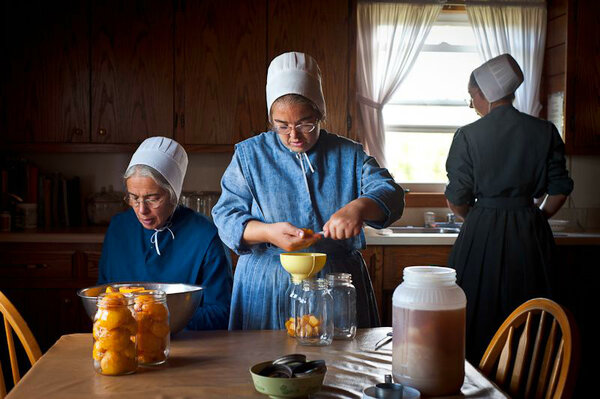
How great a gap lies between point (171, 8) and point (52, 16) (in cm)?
67

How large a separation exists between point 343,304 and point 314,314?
10cm

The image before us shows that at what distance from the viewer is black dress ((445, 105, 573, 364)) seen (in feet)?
9.76

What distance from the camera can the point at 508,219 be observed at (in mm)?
3012

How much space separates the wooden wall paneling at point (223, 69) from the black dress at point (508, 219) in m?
1.44

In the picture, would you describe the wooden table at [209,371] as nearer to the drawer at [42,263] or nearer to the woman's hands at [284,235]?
the woman's hands at [284,235]

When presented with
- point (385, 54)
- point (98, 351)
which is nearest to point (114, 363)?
point (98, 351)

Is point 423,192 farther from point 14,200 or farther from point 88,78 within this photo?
point 14,200

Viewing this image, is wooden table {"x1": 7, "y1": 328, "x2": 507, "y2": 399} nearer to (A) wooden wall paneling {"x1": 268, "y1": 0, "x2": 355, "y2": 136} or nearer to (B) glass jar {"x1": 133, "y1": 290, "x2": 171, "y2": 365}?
(B) glass jar {"x1": 133, "y1": 290, "x2": 171, "y2": 365}

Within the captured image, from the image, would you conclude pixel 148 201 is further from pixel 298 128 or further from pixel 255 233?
pixel 298 128

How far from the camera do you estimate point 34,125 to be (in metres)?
3.96

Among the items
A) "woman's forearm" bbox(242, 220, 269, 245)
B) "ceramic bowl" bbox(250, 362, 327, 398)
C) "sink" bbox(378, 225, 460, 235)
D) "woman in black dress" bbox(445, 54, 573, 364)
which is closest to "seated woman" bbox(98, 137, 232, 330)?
"woman's forearm" bbox(242, 220, 269, 245)

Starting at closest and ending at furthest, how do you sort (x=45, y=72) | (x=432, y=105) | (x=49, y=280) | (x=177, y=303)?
(x=177, y=303) → (x=49, y=280) → (x=45, y=72) → (x=432, y=105)

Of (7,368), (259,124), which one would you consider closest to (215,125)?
(259,124)

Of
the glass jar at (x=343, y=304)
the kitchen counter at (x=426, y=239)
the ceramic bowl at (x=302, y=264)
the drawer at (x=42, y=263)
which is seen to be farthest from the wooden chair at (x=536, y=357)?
the drawer at (x=42, y=263)
